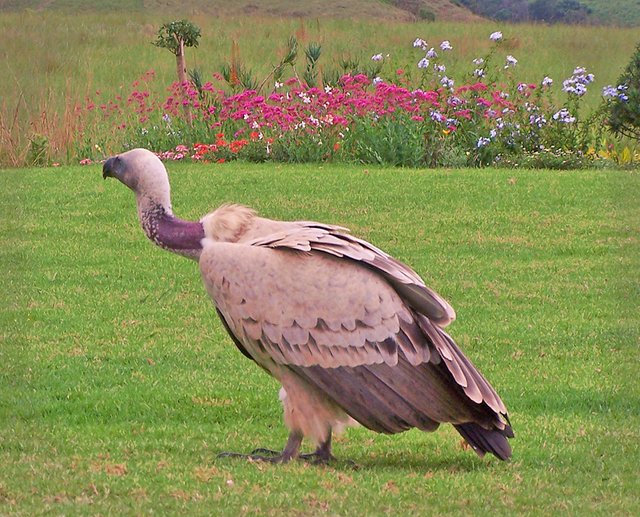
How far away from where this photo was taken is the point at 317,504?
5.41m

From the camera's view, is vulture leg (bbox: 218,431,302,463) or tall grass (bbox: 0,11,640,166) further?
tall grass (bbox: 0,11,640,166)

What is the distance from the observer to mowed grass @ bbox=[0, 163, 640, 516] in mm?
5684

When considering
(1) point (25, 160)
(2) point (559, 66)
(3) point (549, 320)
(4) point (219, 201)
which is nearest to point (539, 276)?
(3) point (549, 320)

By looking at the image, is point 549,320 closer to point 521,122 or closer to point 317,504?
point 317,504

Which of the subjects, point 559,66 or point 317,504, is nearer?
point 317,504

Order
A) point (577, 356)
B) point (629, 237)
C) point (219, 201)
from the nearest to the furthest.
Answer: point (577, 356) < point (629, 237) < point (219, 201)

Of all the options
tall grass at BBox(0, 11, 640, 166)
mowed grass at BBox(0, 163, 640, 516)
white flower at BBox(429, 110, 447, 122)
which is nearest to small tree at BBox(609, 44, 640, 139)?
mowed grass at BBox(0, 163, 640, 516)

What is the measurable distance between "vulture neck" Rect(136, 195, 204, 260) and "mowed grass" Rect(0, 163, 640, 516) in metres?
1.03

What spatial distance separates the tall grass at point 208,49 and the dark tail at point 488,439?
12531mm

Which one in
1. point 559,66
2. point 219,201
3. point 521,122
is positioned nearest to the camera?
point 219,201

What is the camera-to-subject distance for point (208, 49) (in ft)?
89.6

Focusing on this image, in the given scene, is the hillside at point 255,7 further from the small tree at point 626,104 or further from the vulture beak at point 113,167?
the vulture beak at point 113,167

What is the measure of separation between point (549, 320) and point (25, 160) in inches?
368

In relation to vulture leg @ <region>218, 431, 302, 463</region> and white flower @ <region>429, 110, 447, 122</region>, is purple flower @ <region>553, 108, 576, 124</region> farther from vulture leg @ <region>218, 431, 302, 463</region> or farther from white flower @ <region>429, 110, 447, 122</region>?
vulture leg @ <region>218, 431, 302, 463</region>
